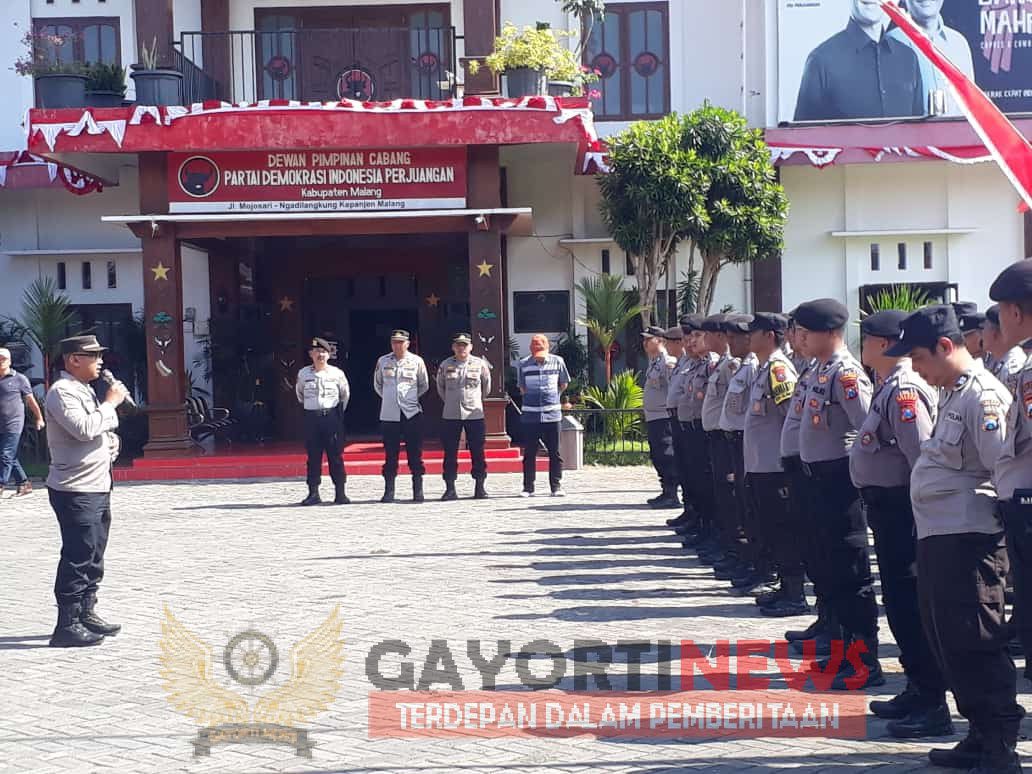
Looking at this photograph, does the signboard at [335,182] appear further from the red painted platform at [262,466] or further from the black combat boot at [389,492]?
the black combat boot at [389,492]

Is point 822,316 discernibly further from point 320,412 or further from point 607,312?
point 607,312

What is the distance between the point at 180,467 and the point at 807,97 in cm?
1136

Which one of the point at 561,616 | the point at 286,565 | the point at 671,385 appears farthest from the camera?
the point at 671,385

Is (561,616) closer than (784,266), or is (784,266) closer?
(561,616)

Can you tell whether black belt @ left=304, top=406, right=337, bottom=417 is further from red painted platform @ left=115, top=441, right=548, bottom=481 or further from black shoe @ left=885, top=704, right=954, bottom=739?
black shoe @ left=885, top=704, right=954, bottom=739

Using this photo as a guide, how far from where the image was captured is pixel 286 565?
10.6 m

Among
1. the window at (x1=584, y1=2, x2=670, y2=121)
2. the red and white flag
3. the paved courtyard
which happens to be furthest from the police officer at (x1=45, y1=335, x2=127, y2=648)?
the window at (x1=584, y1=2, x2=670, y2=121)

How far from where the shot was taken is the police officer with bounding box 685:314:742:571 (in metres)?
9.72

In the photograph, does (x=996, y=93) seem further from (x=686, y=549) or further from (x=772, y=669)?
(x=772, y=669)

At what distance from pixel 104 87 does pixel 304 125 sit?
3129mm

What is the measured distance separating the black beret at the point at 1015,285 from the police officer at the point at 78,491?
534 centimetres

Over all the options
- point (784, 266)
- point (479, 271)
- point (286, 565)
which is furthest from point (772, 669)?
point (784, 266)

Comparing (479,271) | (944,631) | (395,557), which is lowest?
(395,557)

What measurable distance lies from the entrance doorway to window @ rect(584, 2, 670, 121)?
4.71m
